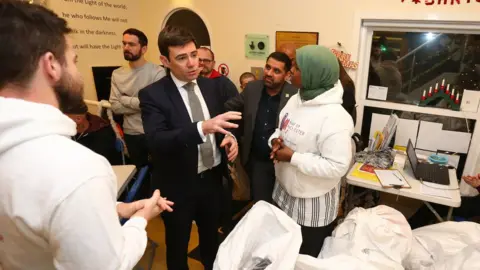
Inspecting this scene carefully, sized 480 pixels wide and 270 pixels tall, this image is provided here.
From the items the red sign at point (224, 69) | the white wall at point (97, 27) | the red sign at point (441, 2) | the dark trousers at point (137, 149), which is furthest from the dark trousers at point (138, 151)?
the red sign at point (441, 2)

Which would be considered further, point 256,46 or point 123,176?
point 256,46

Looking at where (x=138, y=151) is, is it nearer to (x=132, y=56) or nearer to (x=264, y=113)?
(x=132, y=56)

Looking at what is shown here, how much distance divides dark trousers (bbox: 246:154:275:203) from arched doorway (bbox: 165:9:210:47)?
1.70 m

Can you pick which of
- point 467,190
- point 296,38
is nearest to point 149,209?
point 296,38

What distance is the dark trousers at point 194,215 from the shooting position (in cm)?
172

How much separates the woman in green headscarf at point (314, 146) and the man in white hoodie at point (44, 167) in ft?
3.21

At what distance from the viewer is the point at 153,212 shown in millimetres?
1002

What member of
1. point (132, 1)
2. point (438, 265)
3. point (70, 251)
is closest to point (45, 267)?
point (70, 251)

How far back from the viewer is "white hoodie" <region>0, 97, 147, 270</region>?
629mm

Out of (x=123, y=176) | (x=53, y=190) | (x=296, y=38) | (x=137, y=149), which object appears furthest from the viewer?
(x=137, y=149)

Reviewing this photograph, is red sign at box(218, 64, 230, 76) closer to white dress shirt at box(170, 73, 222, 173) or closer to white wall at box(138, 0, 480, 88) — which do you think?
white wall at box(138, 0, 480, 88)

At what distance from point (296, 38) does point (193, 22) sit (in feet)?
3.97

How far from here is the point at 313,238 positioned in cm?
159

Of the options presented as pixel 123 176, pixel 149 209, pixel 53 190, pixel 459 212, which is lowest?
pixel 459 212
